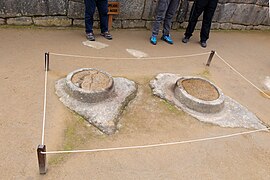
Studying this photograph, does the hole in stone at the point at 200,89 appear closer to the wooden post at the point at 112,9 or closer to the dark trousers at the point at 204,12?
the dark trousers at the point at 204,12

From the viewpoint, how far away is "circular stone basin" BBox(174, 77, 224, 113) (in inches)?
118

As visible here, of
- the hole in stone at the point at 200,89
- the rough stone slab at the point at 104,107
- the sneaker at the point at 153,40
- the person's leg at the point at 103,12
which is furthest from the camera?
the sneaker at the point at 153,40

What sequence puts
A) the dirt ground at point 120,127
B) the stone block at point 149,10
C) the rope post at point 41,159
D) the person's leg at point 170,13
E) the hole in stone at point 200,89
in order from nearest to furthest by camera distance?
the rope post at point 41,159
the dirt ground at point 120,127
the hole in stone at point 200,89
the person's leg at point 170,13
the stone block at point 149,10

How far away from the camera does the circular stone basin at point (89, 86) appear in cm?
278

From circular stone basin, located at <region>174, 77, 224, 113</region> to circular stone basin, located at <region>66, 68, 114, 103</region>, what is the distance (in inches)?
32.8

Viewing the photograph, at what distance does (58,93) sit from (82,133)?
67 cm

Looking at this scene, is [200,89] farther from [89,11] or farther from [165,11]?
[89,11]

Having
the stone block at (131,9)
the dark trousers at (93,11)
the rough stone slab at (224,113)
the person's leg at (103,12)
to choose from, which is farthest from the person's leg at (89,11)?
the rough stone slab at (224,113)

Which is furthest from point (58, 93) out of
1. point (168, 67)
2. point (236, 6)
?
point (236, 6)

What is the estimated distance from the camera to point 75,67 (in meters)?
3.52

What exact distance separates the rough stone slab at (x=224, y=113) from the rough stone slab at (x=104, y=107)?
37 centimetres

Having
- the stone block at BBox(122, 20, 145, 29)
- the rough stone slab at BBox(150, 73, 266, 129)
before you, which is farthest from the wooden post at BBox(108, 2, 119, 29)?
the rough stone slab at BBox(150, 73, 266, 129)

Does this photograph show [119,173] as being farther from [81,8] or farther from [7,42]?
[81,8]

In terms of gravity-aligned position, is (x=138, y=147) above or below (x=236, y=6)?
below
